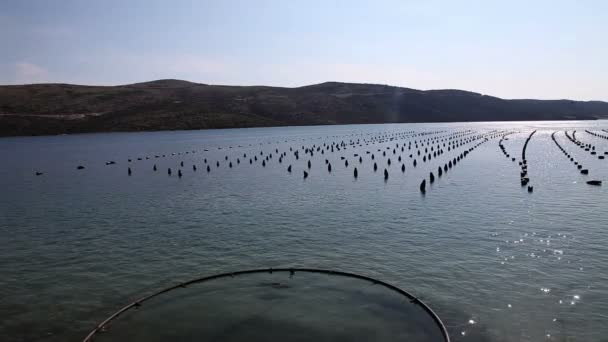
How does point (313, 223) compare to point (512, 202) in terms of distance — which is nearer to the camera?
point (313, 223)

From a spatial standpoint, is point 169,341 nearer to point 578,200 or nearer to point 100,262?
point 100,262

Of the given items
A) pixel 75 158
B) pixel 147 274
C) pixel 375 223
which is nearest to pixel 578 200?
pixel 375 223

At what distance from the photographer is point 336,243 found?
93.8 feet

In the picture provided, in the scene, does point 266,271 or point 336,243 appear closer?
point 266,271

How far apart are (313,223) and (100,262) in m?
15.4

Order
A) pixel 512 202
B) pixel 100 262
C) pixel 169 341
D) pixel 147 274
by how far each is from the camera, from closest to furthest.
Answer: pixel 169 341
pixel 147 274
pixel 100 262
pixel 512 202

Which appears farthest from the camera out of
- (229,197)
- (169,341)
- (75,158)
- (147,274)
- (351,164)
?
(75,158)

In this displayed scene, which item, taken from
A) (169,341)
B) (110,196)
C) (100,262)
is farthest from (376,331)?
(110,196)

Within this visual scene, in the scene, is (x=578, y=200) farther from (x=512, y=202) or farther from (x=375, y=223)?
(x=375, y=223)

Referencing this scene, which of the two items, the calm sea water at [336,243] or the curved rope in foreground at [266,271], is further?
the calm sea water at [336,243]

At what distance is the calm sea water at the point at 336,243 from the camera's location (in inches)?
734

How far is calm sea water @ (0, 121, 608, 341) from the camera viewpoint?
61.2 ft

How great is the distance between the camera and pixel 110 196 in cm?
5091

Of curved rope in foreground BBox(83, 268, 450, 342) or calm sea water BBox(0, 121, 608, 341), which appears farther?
calm sea water BBox(0, 121, 608, 341)
